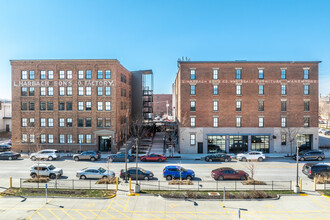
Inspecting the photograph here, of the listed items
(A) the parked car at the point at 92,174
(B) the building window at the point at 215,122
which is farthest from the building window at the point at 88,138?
(B) the building window at the point at 215,122

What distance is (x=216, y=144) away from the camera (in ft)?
132

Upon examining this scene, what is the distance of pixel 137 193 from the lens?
20.5 meters

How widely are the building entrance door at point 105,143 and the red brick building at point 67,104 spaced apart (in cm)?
3

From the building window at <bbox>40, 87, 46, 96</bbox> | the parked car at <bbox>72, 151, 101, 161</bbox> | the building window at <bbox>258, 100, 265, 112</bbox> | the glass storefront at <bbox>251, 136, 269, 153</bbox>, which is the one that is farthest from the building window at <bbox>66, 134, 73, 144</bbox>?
the building window at <bbox>258, 100, 265, 112</bbox>

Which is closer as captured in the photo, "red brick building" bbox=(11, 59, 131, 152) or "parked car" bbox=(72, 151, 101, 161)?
"parked car" bbox=(72, 151, 101, 161)

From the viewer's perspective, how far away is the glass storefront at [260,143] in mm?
40291

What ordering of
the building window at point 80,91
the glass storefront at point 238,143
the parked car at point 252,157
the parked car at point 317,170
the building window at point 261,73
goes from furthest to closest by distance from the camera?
the glass storefront at point 238,143 → the building window at point 80,91 → the building window at point 261,73 → the parked car at point 252,157 → the parked car at point 317,170

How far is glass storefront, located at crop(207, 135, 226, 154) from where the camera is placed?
40.2 meters

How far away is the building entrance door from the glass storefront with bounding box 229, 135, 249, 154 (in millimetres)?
21508

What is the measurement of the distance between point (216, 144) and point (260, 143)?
776cm

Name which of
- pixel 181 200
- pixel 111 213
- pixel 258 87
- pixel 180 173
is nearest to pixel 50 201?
pixel 111 213

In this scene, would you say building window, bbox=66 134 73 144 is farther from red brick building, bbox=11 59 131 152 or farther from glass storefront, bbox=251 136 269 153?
glass storefront, bbox=251 136 269 153

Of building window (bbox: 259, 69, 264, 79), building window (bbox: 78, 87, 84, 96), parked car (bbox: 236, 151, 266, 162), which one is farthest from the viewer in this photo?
building window (bbox: 78, 87, 84, 96)

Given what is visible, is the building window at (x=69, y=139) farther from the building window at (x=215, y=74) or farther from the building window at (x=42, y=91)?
the building window at (x=215, y=74)
